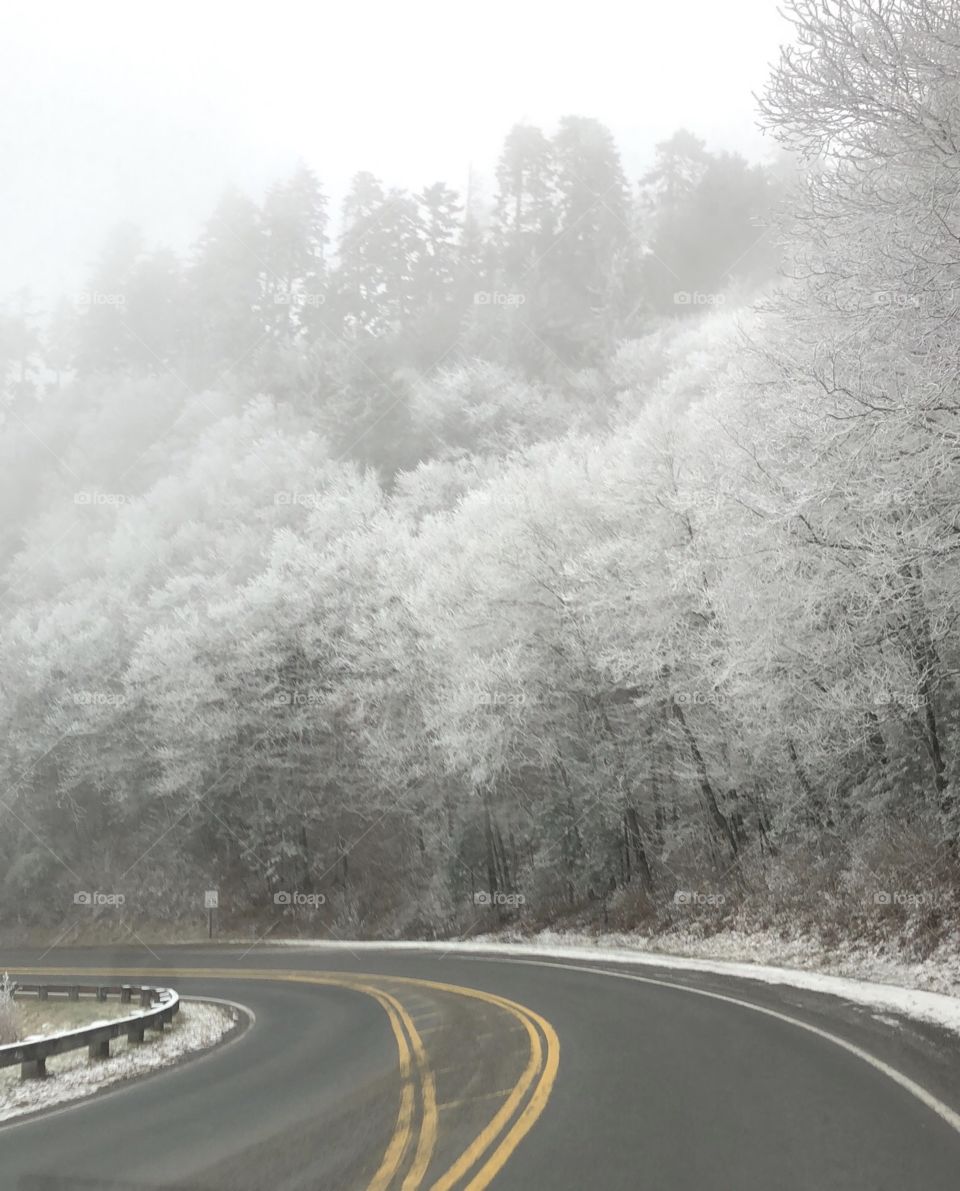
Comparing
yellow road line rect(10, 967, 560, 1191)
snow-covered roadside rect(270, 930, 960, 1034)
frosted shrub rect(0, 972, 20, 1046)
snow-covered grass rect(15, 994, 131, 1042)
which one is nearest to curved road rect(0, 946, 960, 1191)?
yellow road line rect(10, 967, 560, 1191)

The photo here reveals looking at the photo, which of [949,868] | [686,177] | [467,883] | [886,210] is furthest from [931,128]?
[686,177]

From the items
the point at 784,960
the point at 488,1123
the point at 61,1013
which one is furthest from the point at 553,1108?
the point at 61,1013

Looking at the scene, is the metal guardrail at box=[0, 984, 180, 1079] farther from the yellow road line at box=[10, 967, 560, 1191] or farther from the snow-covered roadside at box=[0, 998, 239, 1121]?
the yellow road line at box=[10, 967, 560, 1191]

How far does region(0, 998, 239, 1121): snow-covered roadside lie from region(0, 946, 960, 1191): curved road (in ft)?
2.37

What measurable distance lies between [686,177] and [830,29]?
61.9m

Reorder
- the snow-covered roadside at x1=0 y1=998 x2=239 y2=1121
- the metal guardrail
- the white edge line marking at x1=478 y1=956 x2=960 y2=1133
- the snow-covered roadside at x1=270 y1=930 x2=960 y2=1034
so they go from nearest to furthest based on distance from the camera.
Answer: the white edge line marking at x1=478 y1=956 x2=960 y2=1133, the snow-covered roadside at x1=0 y1=998 x2=239 y2=1121, the snow-covered roadside at x1=270 y1=930 x2=960 y2=1034, the metal guardrail

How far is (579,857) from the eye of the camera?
24.6 m

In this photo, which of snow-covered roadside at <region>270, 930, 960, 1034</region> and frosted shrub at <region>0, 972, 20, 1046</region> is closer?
snow-covered roadside at <region>270, 930, 960, 1034</region>

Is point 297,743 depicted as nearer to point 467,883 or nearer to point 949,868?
point 467,883

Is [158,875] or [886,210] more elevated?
[886,210]

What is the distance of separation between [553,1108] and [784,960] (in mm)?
9664

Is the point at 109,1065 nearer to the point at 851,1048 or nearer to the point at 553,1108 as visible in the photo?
the point at 553,1108

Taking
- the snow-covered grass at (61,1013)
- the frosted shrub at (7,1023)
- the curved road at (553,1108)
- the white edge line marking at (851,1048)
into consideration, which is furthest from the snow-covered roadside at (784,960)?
the frosted shrub at (7,1023)

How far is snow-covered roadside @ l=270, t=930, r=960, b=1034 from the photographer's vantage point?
10.0 metres
